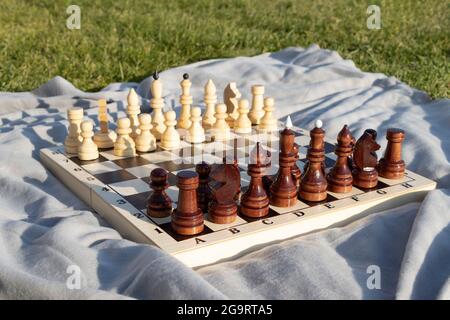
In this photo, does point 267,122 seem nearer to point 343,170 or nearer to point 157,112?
point 157,112

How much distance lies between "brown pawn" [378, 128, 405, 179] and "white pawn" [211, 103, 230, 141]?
665 mm

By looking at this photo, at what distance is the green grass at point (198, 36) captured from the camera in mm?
4023

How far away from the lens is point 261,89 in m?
2.72

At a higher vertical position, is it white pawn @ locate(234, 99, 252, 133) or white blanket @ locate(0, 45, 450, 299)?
white pawn @ locate(234, 99, 252, 133)

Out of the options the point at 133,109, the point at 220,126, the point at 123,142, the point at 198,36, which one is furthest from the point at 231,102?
the point at 198,36

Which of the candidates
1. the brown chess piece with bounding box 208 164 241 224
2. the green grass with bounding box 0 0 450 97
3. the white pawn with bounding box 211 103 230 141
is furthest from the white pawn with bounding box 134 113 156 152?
the green grass with bounding box 0 0 450 97

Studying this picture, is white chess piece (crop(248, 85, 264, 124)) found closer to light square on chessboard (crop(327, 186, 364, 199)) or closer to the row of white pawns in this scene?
the row of white pawns

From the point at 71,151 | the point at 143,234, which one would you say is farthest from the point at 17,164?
the point at 143,234

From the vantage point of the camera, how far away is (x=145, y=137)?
2422 millimetres

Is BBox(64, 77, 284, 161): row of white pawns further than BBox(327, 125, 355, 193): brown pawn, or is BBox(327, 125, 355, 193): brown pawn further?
BBox(64, 77, 284, 161): row of white pawns

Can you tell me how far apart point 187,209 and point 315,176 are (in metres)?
0.44

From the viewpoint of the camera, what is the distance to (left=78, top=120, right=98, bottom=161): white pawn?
7.60 feet

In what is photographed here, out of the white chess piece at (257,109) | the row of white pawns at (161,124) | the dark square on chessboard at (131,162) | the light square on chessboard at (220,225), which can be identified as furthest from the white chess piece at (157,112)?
the light square on chessboard at (220,225)
